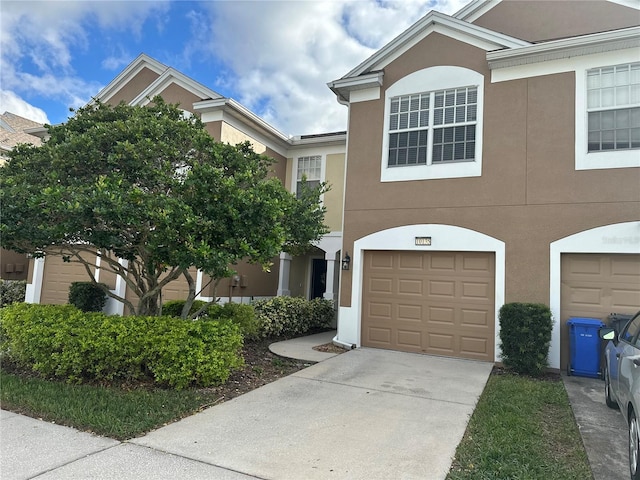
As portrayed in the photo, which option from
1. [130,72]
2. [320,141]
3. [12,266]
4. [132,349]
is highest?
[130,72]

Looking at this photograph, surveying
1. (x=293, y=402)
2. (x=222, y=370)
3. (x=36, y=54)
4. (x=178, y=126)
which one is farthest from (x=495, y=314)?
(x=36, y=54)

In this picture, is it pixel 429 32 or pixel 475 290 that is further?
pixel 429 32

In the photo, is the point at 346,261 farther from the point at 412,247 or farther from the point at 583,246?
the point at 583,246

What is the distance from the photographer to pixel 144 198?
18.5 feet

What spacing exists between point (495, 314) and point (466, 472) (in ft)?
16.8

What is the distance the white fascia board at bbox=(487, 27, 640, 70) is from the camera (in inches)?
303

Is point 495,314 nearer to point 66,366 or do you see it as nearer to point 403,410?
point 403,410

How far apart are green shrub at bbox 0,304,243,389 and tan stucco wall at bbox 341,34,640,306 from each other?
4.17m

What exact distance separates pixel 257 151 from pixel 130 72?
5610 mm

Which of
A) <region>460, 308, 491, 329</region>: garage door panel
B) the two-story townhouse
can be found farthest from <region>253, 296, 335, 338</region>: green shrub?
<region>460, 308, 491, 329</region>: garage door panel

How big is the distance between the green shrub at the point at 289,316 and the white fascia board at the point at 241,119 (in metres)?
5.21

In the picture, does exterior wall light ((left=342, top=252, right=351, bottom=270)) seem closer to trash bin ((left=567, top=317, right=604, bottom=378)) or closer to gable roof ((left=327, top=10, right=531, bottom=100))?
gable roof ((left=327, top=10, right=531, bottom=100))

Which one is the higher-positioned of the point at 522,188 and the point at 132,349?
the point at 522,188

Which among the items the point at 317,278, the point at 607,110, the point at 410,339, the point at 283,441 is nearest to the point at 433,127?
the point at 607,110
